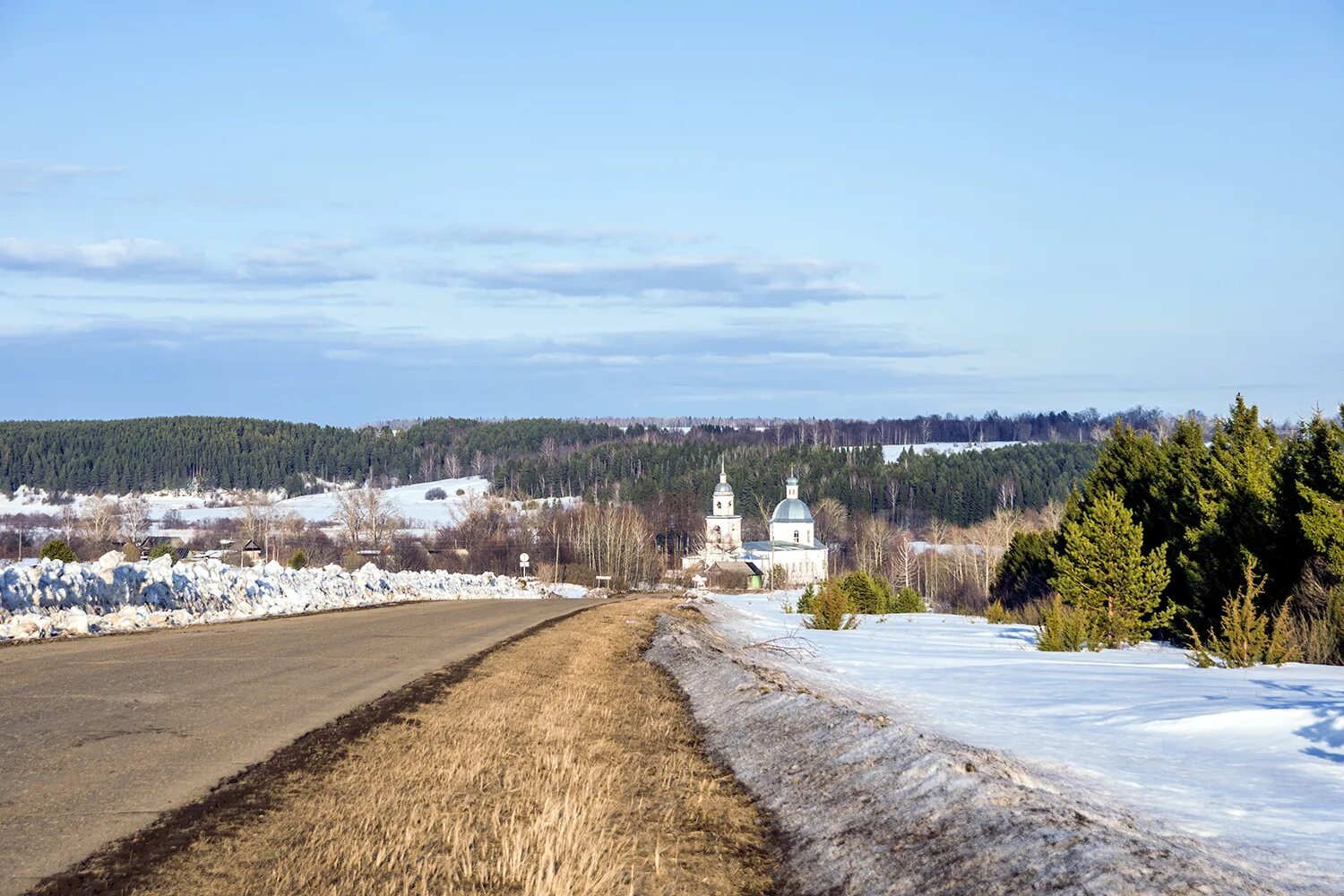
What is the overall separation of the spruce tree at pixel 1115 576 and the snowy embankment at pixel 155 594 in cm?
1853

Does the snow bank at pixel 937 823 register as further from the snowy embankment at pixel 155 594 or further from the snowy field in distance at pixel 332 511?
the snowy field in distance at pixel 332 511

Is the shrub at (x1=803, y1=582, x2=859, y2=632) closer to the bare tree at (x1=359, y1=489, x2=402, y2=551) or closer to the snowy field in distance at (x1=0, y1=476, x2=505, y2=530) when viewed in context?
the bare tree at (x1=359, y1=489, x2=402, y2=551)

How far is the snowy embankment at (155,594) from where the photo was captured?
18422 millimetres

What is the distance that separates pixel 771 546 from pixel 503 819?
352 ft

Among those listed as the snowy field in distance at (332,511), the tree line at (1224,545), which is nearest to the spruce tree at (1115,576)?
the tree line at (1224,545)

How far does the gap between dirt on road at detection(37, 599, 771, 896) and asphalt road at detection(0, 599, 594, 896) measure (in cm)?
46

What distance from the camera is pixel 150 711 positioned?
1094cm

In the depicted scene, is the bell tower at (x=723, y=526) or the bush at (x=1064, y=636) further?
the bell tower at (x=723, y=526)

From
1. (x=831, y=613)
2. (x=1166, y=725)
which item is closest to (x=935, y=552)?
(x=831, y=613)

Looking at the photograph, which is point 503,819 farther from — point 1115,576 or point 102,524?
point 102,524

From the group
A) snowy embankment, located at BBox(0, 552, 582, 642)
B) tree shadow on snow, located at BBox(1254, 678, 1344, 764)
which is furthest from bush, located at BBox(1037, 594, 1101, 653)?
snowy embankment, located at BBox(0, 552, 582, 642)

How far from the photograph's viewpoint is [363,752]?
31.4ft

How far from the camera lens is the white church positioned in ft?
364

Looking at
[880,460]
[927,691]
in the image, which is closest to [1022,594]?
[927,691]
